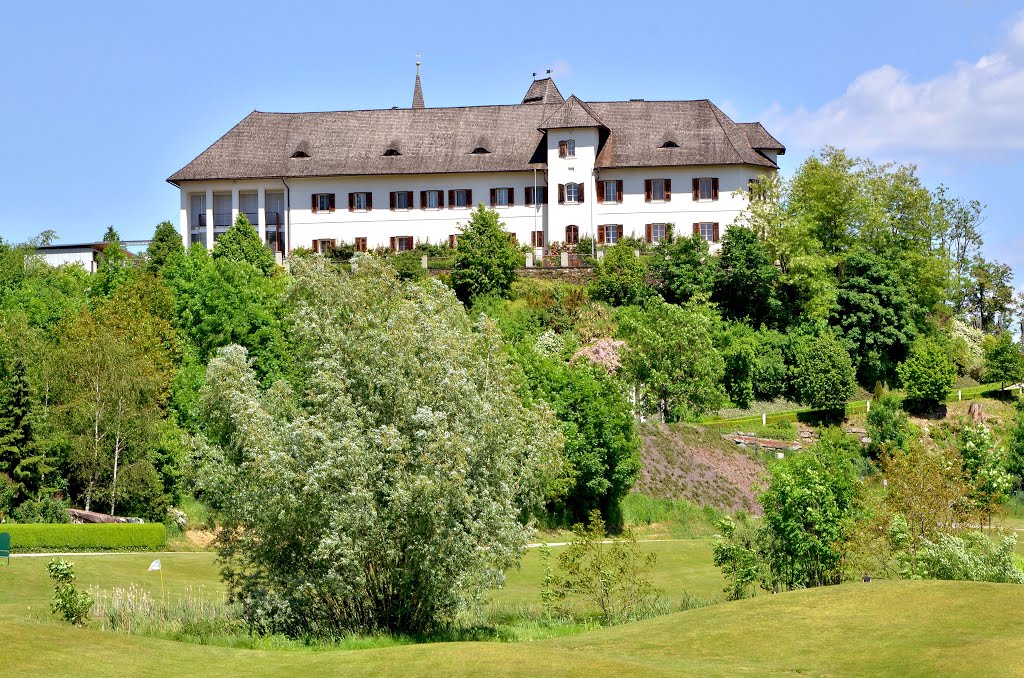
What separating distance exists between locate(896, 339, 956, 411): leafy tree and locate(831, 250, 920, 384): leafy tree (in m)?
1.48

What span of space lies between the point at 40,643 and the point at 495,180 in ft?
208

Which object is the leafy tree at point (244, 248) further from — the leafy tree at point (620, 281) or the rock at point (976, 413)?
the rock at point (976, 413)

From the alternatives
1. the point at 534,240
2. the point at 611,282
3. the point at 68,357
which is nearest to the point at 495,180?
the point at 534,240

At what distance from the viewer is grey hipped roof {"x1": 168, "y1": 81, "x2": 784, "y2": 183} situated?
85875mm

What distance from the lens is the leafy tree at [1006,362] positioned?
81.5m

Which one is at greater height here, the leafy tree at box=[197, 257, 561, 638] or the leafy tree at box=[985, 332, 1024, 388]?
the leafy tree at box=[985, 332, 1024, 388]

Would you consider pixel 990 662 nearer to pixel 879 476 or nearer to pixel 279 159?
pixel 879 476

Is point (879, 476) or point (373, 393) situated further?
point (879, 476)

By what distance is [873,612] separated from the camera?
1135 inches

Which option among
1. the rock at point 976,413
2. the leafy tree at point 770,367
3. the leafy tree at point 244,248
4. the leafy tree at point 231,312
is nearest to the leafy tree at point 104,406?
the leafy tree at point 231,312

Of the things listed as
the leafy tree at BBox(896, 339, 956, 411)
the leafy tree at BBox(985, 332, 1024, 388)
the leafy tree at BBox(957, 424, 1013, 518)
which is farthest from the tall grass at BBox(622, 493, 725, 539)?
the leafy tree at BBox(985, 332, 1024, 388)

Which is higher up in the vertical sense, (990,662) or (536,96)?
(536,96)

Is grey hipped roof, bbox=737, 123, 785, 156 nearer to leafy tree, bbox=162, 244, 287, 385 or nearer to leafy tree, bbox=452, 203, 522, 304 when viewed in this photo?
leafy tree, bbox=452, 203, 522, 304

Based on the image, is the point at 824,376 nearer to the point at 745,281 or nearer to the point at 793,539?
the point at 745,281
